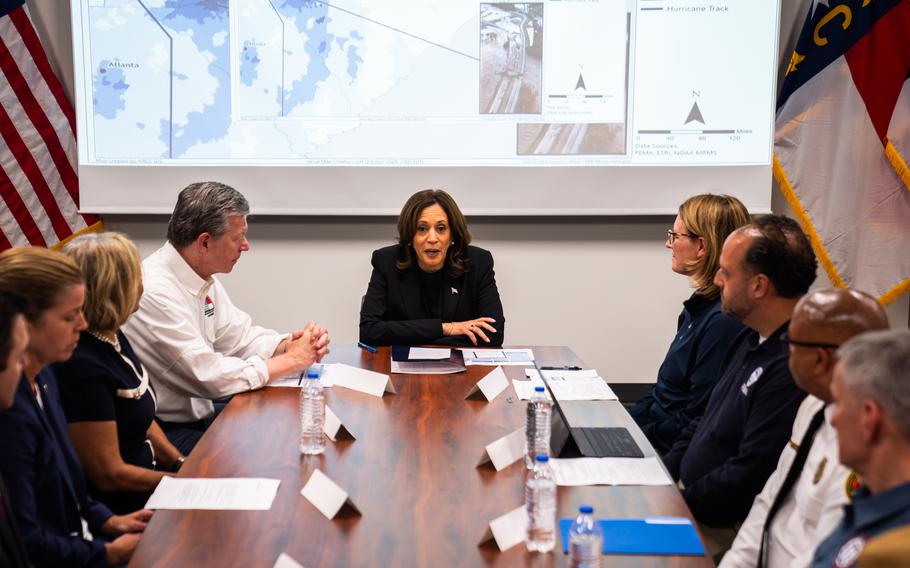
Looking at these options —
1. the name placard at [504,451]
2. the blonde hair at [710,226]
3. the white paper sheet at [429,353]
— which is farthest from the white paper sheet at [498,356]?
the name placard at [504,451]

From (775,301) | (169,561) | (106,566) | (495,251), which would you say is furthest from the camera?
(495,251)

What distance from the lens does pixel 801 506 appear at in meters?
1.75

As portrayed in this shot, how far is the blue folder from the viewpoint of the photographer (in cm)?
163

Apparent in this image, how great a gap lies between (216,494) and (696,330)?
179 centimetres

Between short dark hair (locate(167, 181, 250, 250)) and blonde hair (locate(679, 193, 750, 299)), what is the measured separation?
177 cm

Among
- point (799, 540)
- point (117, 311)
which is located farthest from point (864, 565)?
point (117, 311)

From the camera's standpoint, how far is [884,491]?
1.25 m

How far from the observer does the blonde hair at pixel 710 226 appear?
3.00 m

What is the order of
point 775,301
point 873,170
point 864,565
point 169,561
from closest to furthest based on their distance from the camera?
point 864,565 < point 169,561 < point 775,301 < point 873,170

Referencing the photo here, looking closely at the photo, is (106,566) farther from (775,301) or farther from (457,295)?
(457,295)

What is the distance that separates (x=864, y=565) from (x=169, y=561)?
1.21 meters

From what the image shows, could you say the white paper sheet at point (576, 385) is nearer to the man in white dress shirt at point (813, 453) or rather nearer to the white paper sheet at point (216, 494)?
the man in white dress shirt at point (813, 453)

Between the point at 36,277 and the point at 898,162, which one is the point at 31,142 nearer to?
the point at 36,277

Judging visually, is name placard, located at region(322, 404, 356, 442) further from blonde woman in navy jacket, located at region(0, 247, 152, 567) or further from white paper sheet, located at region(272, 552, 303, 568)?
white paper sheet, located at region(272, 552, 303, 568)
